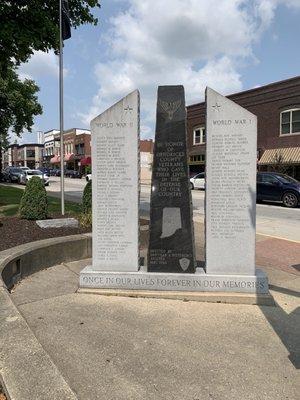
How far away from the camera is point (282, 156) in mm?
30859

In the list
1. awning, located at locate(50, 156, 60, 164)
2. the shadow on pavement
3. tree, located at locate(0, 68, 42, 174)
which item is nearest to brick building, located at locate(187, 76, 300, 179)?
tree, located at locate(0, 68, 42, 174)

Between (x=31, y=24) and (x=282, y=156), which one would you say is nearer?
(x=31, y=24)

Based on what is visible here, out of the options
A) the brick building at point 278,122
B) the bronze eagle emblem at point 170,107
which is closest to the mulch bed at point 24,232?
the bronze eagle emblem at point 170,107

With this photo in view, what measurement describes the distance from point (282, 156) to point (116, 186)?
27639mm

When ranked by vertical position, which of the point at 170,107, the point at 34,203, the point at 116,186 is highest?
the point at 170,107

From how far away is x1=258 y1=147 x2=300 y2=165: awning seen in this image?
98.3ft

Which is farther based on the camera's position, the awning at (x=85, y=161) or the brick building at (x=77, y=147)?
the brick building at (x=77, y=147)

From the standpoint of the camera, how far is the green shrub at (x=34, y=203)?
907cm

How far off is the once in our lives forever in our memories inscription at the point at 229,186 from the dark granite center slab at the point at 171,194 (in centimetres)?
29

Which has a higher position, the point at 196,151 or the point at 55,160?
the point at 55,160

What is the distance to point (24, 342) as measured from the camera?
133 inches

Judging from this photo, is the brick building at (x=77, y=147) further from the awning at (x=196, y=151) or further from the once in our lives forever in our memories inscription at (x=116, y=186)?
the once in our lives forever in our memories inscription at (x=116, y=186)

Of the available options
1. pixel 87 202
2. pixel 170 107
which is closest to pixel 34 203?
pixel 87 202

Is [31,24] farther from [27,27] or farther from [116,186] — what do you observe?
[116,186]
